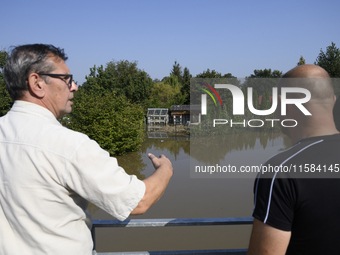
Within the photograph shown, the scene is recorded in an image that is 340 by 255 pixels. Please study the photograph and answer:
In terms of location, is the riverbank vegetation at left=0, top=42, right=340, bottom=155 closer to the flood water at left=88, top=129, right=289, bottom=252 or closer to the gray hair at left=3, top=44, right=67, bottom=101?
the flood water at left=88, top=129, right=289, bottom=252

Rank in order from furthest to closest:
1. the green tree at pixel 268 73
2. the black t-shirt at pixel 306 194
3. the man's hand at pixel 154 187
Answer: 1. the green tree at pixel 268 73
2. the man's hand at pixel 154 187
3. the black t-shirt at pixel 306 194

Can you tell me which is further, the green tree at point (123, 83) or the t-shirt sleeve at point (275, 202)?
the green tree at point (123, 83)

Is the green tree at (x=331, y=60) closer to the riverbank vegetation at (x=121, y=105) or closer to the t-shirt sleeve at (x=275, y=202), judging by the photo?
the riverbank vegetation at (x=121, y=105)

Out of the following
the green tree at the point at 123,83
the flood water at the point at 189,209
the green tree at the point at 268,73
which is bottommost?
the flood water at the point at 189,209

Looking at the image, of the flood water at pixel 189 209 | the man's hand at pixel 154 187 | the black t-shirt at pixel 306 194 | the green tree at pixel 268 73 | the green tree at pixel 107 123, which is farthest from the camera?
the green tree at pixel 268 73

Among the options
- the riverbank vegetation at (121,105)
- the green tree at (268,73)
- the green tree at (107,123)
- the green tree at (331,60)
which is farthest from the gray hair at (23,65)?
the green tree at (268,73)

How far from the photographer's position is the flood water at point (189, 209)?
6371 mm

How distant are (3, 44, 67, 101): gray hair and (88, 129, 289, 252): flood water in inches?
212

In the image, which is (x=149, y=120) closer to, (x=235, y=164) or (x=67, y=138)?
(x=235, y=164)

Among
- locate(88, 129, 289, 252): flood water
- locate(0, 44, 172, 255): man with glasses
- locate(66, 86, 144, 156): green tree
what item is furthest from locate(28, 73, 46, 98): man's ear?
locate(66, 86, 144, 156): green tree

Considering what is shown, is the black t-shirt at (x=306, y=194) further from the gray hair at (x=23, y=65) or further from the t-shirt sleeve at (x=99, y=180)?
the gray hair at (x=23, y=65)

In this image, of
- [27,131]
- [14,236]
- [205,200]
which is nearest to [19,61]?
[27,131]

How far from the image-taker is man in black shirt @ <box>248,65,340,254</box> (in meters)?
1.11

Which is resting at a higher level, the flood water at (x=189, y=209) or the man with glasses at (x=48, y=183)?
the man with glasses at (x=48, y=183)
